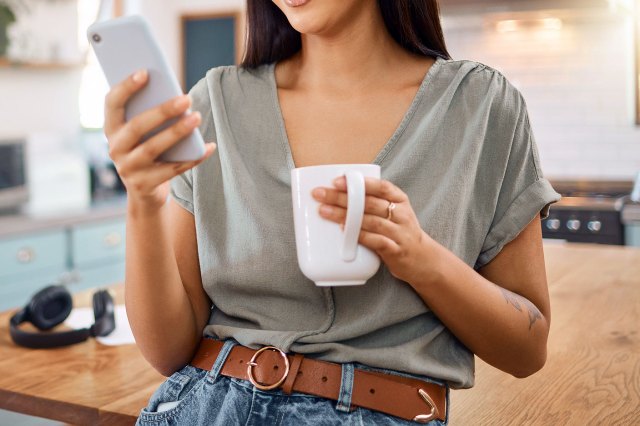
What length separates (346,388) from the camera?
1034mm

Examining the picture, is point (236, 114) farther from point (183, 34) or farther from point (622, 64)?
point (183, 34)

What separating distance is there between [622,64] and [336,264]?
3.79m

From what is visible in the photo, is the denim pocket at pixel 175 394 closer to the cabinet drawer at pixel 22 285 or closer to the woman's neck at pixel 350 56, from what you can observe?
the woman's neck at pixel 350 56

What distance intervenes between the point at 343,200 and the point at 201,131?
17.6 inches

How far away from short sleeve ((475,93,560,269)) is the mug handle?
315 millimetres

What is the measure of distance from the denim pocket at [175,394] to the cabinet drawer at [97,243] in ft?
9.29

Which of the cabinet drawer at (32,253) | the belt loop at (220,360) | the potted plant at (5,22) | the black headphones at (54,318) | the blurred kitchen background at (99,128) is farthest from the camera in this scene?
the potted plant at (5,22)

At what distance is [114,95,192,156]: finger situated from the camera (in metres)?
0.84

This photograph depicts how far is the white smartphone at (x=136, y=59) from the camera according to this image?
86cm

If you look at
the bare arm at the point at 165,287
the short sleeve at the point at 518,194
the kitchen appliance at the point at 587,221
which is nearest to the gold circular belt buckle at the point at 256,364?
the bare arm at the point at 165,287

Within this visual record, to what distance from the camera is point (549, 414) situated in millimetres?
1269

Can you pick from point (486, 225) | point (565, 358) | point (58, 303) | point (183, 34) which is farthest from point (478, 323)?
point (183, 34)

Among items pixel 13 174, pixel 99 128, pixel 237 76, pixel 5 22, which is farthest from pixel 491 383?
pixel 99 128

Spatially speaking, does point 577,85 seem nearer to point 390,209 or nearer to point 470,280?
point 470,280
